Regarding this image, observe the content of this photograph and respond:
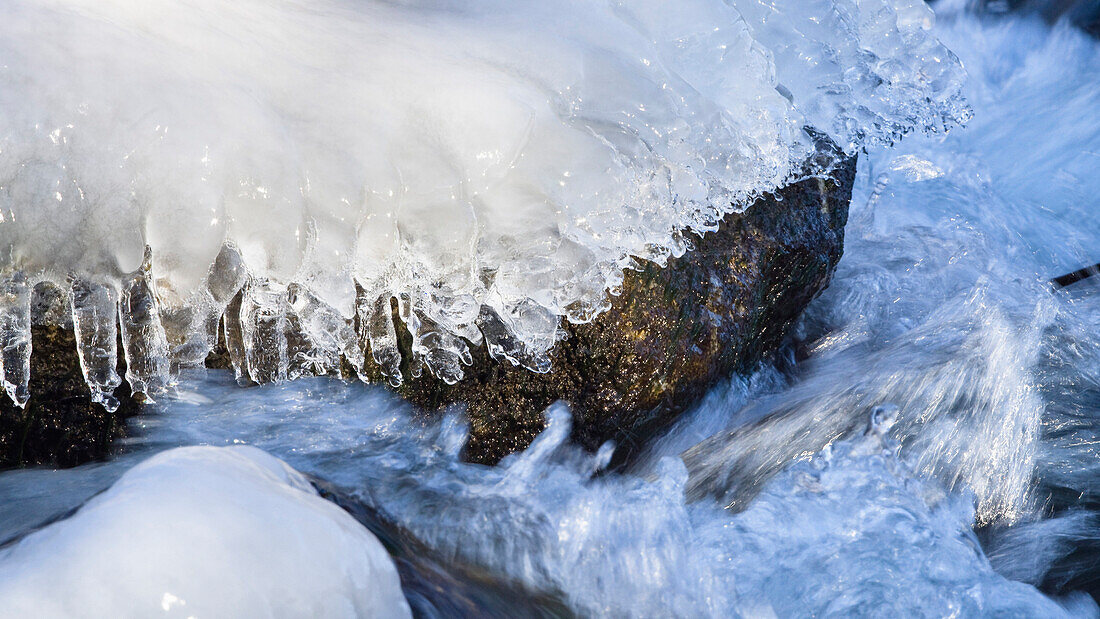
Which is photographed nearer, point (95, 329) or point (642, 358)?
point (95, 329)

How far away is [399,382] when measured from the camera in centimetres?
285

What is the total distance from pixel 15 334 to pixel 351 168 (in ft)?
3.51

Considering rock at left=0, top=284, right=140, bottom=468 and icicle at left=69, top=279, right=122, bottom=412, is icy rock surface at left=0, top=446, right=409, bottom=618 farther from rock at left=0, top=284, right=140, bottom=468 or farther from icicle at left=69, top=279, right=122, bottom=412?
rock at left=0, top=284, right=140, bottom=468

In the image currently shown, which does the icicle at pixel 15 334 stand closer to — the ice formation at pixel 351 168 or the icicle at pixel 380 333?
the ice formation at pixel 351 168

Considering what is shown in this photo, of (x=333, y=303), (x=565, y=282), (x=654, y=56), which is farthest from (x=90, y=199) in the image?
(x=654, y=56)

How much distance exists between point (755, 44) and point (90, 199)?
2.21 meters

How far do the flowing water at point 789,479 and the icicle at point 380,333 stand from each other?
17cm

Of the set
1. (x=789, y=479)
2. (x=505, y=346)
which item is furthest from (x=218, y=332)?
(x=789, y=479)

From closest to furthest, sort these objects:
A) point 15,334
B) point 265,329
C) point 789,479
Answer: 1. point 15,334
2. point 265,329
3. point 789,479

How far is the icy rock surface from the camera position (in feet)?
5.19

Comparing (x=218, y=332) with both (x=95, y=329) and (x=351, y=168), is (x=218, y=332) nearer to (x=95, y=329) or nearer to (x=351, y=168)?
(x=95, y=329)

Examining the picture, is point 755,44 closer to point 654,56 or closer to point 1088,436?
point 654,56

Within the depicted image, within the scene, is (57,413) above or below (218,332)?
below

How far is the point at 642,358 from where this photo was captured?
274cm
